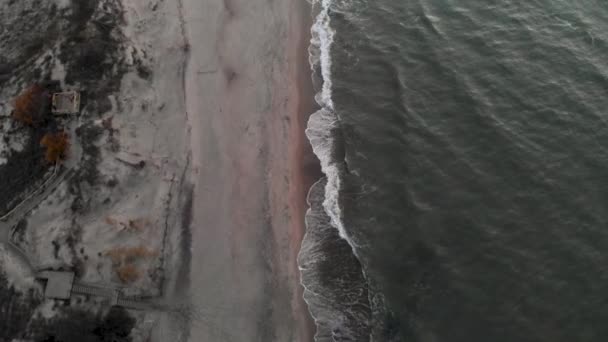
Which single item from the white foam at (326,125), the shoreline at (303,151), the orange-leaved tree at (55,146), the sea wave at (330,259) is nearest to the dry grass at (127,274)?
the orange-leaved tree at (55,146)

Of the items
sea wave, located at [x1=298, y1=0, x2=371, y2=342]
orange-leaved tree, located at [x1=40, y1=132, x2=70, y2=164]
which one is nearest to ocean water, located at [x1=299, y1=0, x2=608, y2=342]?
sea wave, located at [x1=298, y1=0, x2=371, y2=342]

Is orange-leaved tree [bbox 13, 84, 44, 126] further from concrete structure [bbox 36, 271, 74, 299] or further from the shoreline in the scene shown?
the shoreline

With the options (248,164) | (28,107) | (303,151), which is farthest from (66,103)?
(303,151)

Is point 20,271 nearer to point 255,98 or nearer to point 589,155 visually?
point 255,98

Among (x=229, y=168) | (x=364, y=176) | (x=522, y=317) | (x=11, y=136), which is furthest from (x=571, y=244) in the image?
(x=11, y=136)

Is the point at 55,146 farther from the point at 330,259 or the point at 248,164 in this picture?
the point at 330,259
